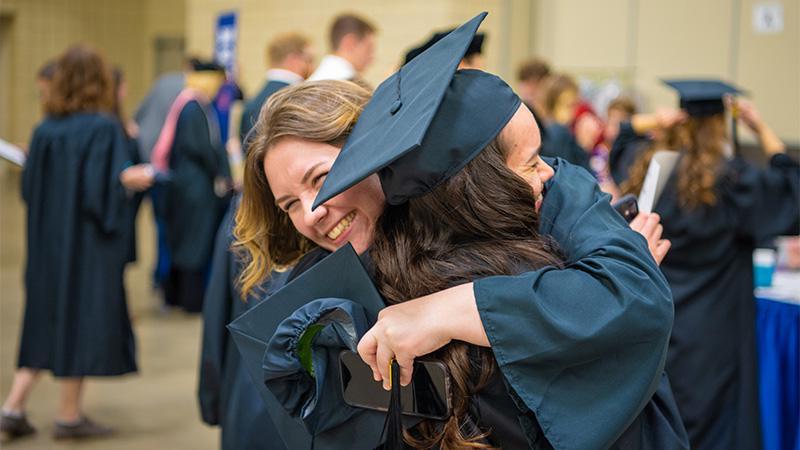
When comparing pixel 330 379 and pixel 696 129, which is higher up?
pixel 696 129

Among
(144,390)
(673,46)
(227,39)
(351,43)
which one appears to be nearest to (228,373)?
(351,43)

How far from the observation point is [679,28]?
8.83 metres

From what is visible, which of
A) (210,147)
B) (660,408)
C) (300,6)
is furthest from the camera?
(300,6)

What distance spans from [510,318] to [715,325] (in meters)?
2.87

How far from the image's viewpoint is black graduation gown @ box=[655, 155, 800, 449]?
375 centimetres

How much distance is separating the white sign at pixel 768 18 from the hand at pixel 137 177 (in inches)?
220

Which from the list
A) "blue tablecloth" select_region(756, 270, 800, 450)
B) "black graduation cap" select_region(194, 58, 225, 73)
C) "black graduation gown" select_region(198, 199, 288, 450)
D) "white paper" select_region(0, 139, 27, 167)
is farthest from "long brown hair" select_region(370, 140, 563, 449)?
"black graduation cap" select_region(194, 58, 225, 73)

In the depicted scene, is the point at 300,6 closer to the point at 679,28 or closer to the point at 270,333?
the point at 679,28

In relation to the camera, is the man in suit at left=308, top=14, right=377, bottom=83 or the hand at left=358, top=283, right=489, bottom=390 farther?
the man in suit at left=308, top=14, right=377, bottom=83

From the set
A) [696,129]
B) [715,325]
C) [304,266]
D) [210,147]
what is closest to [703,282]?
[715,325]

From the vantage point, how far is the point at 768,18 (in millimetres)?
8203

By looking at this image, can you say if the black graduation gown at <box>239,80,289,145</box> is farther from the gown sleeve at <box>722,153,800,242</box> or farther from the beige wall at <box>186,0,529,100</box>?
the beige wall at <box>186,0,529,100</box>

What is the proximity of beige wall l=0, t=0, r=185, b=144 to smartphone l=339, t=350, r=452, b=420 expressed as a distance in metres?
18.7

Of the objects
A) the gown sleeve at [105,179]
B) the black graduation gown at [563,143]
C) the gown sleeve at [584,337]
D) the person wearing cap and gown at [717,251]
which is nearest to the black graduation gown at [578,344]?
the gown sleeve at [584,337]
